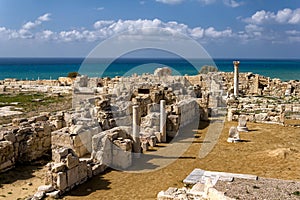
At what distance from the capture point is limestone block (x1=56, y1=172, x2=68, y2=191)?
10867 mm

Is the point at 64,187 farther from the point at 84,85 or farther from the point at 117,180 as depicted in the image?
the point at 84,85

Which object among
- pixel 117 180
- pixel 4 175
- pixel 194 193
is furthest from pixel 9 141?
pixel 194 193

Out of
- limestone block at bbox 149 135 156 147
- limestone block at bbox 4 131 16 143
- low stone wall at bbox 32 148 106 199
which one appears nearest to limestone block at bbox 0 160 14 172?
limestone block at bbox 4 131 16 143

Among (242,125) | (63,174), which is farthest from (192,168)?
(242,125)

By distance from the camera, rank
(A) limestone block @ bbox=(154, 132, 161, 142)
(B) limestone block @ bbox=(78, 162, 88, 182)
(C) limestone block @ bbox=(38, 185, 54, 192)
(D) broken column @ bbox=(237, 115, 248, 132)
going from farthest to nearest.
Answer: (D) broken column @ bbox=(237, 115, 248, 132) < (A) limestone block @ bbox=(154, 132, 161, 142) < (B) limestone block @ bbox=(78, 162, 88, 182) < (C) limestone block @ bbox=(38, 185, 54, 192)

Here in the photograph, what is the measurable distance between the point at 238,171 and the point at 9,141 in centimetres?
882

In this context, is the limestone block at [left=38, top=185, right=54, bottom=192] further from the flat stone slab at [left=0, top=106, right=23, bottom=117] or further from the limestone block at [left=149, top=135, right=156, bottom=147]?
A: the flat stone slab at [left=0, top=106, right=23, bottom=117]

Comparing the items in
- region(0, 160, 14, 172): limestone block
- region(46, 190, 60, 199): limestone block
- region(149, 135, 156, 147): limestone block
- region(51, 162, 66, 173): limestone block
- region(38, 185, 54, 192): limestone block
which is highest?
region(51, 162, 66, 173): limestone block

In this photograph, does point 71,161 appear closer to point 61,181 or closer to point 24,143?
point 61,181

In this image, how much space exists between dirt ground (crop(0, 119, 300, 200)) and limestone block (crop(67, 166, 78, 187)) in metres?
0.26

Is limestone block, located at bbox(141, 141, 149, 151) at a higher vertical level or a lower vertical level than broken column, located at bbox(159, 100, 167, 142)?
lower

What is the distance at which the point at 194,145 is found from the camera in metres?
17.0

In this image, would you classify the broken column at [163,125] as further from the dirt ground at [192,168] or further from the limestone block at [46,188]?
the limestone block at [46,188]

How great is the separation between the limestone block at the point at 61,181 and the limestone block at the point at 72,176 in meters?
0.15
